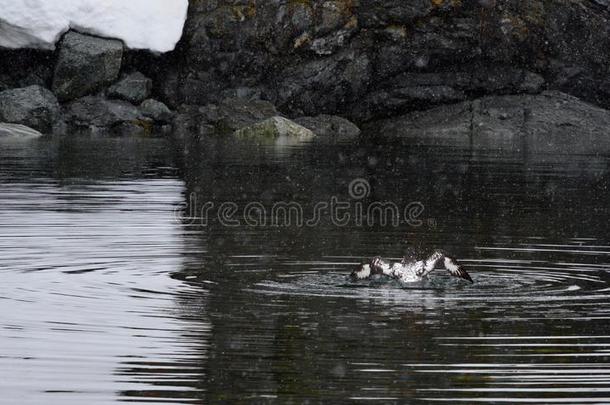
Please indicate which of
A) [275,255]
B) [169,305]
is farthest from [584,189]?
[169,305]

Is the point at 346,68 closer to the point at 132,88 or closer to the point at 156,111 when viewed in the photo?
the point at 156,111

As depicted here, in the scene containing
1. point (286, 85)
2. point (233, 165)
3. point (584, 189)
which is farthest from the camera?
point (286, 85)

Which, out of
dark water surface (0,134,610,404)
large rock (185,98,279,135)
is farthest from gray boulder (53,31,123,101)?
dark water surface (0,134,610,404)

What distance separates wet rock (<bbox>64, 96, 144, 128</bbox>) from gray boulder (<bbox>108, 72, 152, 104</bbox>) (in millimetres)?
291

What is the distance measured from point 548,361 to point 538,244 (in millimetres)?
6510

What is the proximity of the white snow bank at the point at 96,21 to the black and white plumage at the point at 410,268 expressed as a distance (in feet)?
103

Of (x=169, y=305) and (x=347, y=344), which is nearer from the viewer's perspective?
(x=347, y=344)

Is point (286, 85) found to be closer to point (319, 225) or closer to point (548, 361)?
point (319, 225)

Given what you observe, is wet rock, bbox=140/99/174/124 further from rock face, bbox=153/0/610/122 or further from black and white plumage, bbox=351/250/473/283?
black and white plumage, bbox=351/250/473/283

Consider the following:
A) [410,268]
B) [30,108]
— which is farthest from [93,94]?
[410,268]

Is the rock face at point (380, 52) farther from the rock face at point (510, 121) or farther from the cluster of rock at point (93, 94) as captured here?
the cluster of rock at point (93, 94)

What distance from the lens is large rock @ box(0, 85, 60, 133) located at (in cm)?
4009

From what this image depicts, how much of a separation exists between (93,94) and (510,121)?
536 inches

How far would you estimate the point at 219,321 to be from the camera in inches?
373
